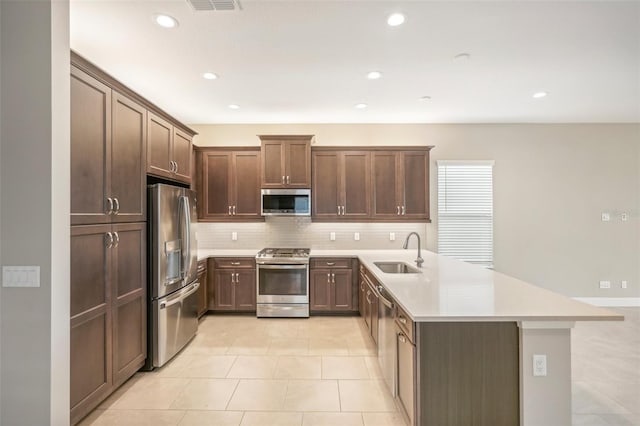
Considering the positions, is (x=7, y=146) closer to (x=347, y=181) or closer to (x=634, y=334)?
(x=347, y=181)

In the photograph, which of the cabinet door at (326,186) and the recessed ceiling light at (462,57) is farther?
the cabinet door at (326,186)

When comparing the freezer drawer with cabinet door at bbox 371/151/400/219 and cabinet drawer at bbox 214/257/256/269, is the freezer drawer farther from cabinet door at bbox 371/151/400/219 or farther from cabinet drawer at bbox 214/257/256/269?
cabinet door at bbox 371/151/400/219

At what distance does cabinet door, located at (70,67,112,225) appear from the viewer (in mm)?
1980

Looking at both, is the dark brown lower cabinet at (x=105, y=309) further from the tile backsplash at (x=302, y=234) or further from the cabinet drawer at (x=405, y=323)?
the tile backsplash at (x=302, y=234)

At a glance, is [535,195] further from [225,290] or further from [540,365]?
[225,290]

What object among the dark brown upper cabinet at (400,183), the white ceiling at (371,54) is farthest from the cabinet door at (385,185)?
the white ceiling at (371,54)

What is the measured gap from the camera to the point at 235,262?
14.3ft

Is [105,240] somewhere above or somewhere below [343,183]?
below

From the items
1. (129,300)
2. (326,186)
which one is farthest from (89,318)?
(326,186)

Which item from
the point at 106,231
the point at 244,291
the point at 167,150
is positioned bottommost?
the point at 244,291

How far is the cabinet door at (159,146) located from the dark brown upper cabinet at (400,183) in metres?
2.80

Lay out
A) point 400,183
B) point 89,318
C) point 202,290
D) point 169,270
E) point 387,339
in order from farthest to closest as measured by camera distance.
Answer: point 400,183, point 202,290, point 169,270, point 387,339, point 89,318

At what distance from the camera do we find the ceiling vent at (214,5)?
2.08 m

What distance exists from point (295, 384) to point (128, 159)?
238 centimetres
